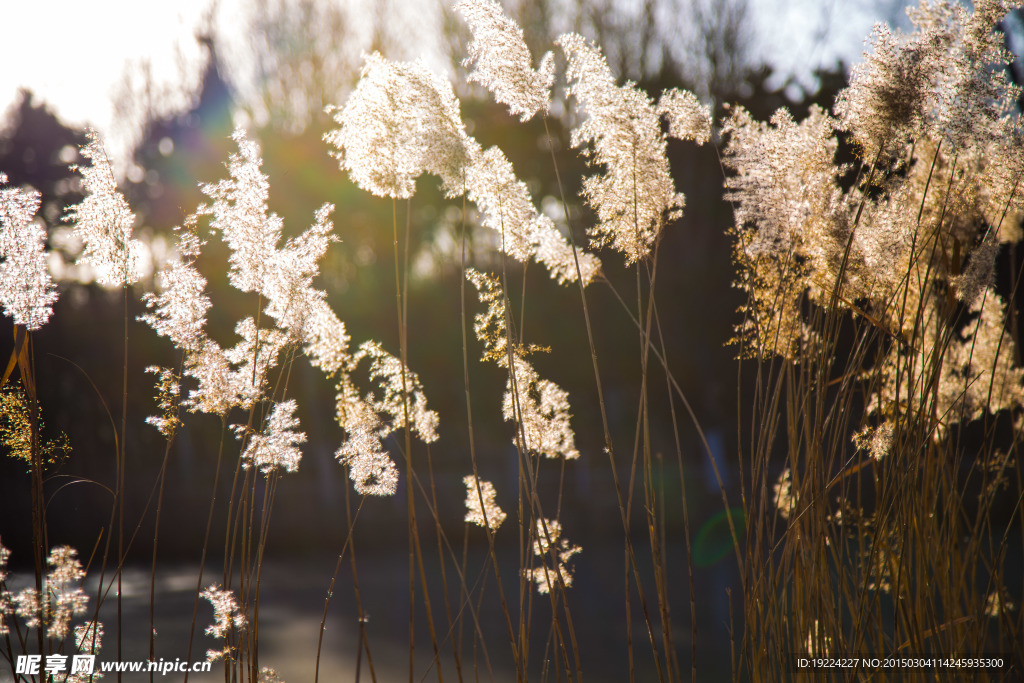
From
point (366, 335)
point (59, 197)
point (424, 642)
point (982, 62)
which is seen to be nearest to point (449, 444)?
point (366, 335)

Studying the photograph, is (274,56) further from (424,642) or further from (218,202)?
(218,202)

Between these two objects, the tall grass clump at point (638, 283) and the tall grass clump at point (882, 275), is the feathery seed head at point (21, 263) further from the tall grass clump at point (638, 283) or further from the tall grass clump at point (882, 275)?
the tall grass clump at point (882, 275)

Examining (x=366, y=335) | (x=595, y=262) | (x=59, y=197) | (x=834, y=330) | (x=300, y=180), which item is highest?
(x=300, y=180)

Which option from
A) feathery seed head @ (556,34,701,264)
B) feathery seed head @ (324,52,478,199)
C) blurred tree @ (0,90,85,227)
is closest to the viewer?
feathery seed head @ (324,52,478,199)

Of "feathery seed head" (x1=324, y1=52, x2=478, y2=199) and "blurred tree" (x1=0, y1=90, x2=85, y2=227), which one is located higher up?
"blurred tree" (x1=0, y1=90, x2=85, y2=227)

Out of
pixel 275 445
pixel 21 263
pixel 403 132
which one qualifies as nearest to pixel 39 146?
pixel 21 263

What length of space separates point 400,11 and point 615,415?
219 inches

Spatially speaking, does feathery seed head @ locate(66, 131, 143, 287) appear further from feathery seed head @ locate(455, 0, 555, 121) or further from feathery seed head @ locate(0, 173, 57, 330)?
feathery seed head @ locate(455, 0, 555, 121)

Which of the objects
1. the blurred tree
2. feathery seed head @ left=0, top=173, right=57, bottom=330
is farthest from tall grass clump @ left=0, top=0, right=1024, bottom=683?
the blurred tree

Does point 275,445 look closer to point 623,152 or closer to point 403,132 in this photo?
point 403,132

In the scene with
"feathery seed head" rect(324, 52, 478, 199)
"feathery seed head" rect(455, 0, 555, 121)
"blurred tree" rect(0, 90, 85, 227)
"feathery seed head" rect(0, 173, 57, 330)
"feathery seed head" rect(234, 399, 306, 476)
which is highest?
"blurred tree" rect(0, 90, 85, 227)

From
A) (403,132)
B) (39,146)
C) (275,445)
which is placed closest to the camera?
(403,132)

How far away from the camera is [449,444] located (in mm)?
7391

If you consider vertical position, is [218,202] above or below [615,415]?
below
